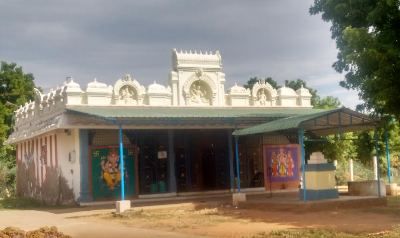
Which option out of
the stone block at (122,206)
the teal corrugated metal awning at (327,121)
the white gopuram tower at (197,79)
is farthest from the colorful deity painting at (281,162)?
the stone block at (122,206)

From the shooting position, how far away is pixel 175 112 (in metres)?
20.4

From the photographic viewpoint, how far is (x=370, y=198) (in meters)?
16.6

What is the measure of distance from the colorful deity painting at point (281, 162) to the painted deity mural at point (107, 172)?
21.2 feet

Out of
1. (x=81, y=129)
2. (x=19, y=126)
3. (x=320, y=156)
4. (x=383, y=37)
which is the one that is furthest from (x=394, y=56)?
(x=19, y=126)

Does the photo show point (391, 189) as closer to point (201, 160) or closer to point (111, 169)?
point (201, 160)

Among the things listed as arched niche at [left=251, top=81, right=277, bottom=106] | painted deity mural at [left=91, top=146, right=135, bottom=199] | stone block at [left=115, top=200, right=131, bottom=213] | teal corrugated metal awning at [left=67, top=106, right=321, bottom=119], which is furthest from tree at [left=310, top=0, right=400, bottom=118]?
painted deity mural at [left=91, top=146, right=135, bottom=199]

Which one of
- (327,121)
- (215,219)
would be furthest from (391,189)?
(215,219)

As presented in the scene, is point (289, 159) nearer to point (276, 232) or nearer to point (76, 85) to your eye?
point (76, 85)

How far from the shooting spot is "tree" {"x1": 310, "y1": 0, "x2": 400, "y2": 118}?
44.2 feet

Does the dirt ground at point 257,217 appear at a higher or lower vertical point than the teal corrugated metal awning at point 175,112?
lower

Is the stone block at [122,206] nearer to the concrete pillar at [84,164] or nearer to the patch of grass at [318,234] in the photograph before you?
the concrete pillar at [84,164]

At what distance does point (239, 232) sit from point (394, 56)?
5757mm

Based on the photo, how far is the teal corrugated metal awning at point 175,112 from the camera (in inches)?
713

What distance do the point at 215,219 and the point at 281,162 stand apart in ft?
33.2
